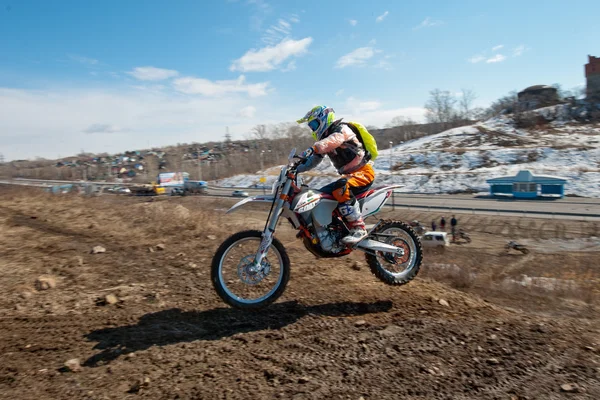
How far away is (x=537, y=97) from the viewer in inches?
4195

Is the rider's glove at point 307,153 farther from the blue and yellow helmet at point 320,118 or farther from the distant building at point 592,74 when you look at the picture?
the distant building at point 592,74

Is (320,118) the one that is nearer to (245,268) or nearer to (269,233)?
(269,233)

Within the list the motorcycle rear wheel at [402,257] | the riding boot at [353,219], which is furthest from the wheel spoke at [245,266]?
the motorcycle rear wheel at [402,257]

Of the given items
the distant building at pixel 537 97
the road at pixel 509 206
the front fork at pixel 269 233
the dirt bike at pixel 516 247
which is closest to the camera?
the front fork at pixel 269 233

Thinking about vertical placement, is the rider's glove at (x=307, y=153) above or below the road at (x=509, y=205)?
above

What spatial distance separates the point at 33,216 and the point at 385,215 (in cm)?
3454

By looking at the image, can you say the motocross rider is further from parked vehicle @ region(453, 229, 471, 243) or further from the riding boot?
parked vehicle @ region(453, 229, 471, 243)

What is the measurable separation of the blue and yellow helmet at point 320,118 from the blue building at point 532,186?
1993 inches

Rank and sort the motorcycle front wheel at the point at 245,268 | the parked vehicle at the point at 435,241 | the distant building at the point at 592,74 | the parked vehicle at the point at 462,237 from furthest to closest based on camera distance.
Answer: the distant building at the point at 592,74 < the parked vehicle at the point at 462,237 < the parked vehicle at the point at 435,241 < the motorcycle front wheel at the point at 245,268

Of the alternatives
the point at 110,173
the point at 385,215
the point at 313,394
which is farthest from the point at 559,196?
the point at 110,173

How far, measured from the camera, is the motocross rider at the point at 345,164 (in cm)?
479

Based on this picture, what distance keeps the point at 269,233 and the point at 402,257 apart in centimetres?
202

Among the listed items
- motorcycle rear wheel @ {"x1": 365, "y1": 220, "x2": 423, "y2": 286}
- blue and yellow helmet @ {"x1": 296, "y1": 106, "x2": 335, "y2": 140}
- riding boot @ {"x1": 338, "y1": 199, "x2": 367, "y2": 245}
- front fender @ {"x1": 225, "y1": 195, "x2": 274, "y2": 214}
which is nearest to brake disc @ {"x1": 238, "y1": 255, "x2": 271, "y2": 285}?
front fender @ {"x1": 225, "y1": 195, "x2": 274, "y2": 214}

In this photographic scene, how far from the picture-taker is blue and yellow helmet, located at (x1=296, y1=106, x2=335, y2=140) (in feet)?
16.0
